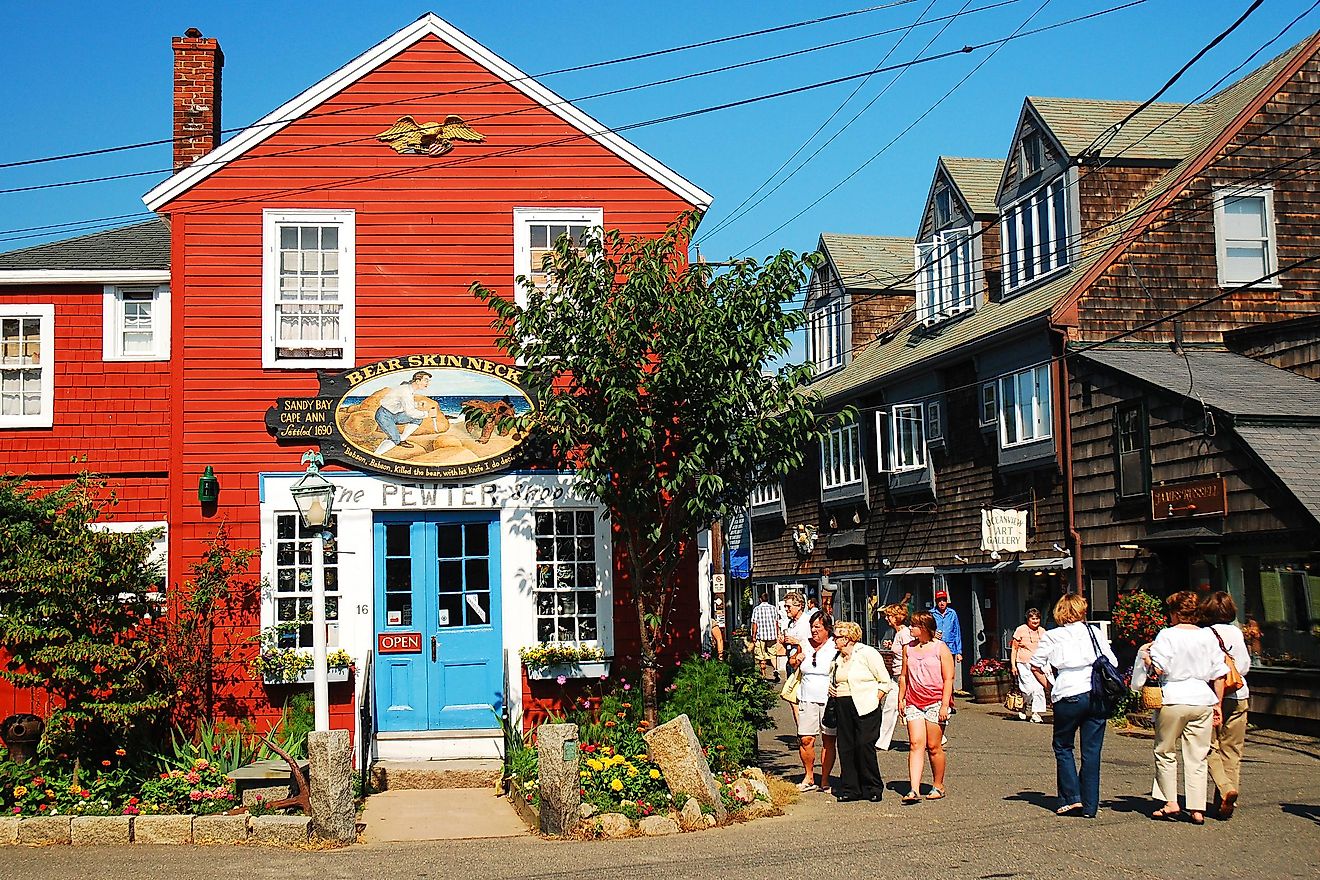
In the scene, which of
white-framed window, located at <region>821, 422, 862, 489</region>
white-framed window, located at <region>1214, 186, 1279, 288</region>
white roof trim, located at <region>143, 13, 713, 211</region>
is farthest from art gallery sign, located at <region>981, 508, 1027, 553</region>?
white roof trim, located at <region>143, 13, 713, 211</region>

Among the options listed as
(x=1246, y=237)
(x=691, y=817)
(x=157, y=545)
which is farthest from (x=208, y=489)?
(x=1246, y=237)

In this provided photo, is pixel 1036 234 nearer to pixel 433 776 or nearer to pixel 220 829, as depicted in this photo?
pixel 433 776

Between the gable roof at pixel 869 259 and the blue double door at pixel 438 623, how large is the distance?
21644 mm

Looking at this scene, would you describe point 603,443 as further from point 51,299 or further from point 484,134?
point 51,299

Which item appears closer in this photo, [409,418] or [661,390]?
[661,390]

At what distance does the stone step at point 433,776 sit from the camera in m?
12.7

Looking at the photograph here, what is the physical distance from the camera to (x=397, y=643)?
13711mm

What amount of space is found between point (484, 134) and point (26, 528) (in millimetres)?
6293

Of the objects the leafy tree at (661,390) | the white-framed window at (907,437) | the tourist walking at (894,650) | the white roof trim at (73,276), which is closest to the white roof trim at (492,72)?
the leafy tree at (661,390)

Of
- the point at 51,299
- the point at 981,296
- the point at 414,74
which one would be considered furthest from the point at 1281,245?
the point at 51,299

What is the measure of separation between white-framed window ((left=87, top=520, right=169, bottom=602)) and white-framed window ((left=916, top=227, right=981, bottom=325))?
667 inches

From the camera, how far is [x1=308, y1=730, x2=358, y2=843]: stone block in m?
10.4

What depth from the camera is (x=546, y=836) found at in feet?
34.7

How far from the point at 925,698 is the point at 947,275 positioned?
18.4m
